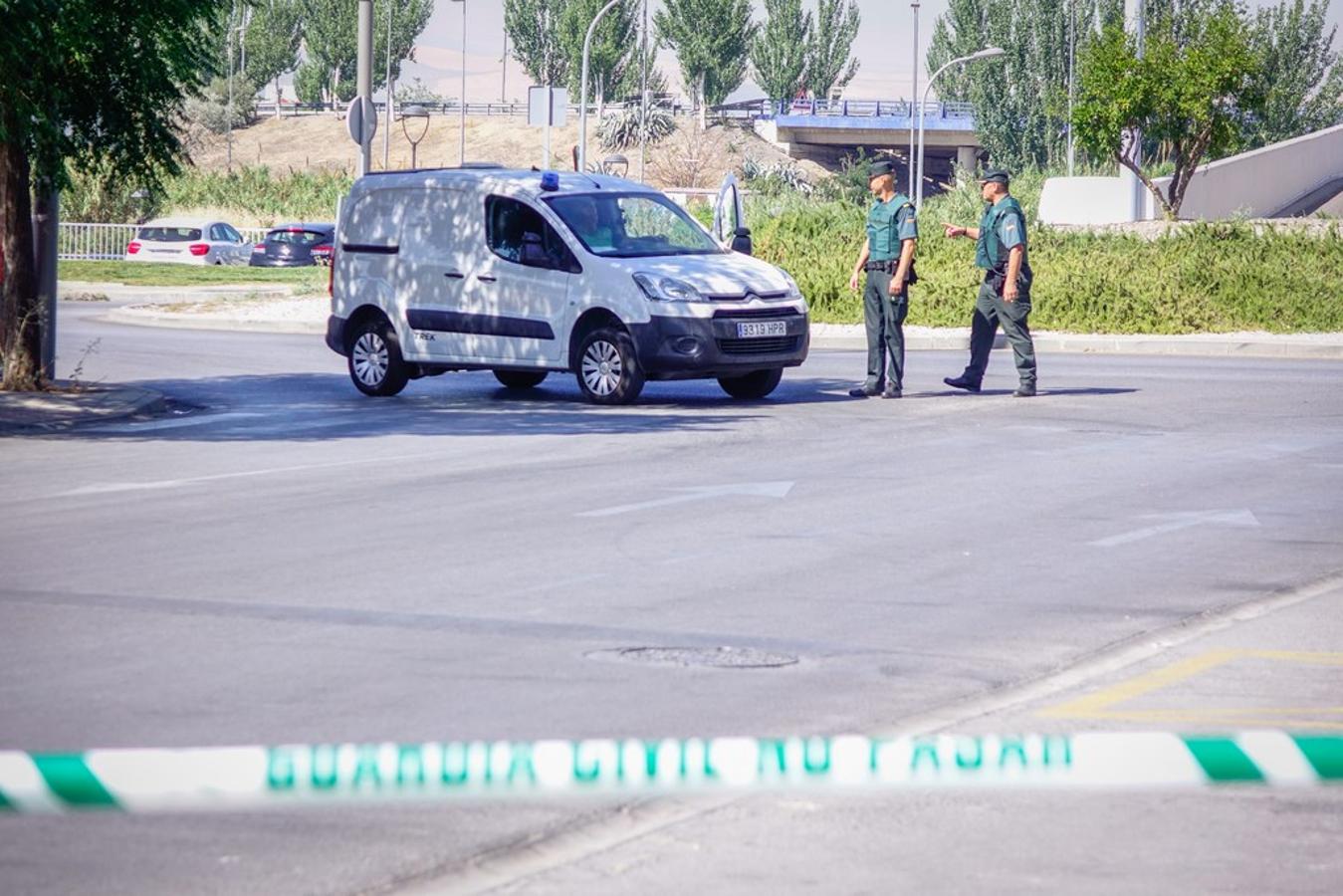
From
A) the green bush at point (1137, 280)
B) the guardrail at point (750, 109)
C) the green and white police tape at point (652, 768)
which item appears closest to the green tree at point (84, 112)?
the green bush at point (1137, 280)

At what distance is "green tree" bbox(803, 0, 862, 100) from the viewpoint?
4759 inches

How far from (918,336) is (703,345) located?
33.1ft

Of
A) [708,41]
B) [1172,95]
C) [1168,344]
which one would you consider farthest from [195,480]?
[708,41]

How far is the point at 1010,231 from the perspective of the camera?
60.1 feet

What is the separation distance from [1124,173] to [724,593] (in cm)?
3713

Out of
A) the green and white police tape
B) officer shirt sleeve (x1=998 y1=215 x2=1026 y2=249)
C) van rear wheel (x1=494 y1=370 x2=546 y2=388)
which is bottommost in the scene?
the green and white police tape

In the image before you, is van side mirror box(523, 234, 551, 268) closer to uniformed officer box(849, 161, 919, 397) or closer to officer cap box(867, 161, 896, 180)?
uniformed officer box(849, 161, 919, 397)

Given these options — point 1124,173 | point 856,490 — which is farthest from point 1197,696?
point 1124,173

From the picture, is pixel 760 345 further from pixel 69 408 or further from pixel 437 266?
pixel 69 408

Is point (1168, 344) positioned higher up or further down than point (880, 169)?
further down

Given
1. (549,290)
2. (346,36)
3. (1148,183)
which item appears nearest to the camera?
(549,290)

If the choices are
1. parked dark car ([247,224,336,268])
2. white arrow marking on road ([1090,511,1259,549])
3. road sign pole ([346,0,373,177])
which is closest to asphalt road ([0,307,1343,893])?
white arrow marking on road ([1090,511,1259,549])

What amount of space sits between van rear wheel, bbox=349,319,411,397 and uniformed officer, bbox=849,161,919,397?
413cm

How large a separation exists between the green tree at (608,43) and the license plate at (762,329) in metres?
102
